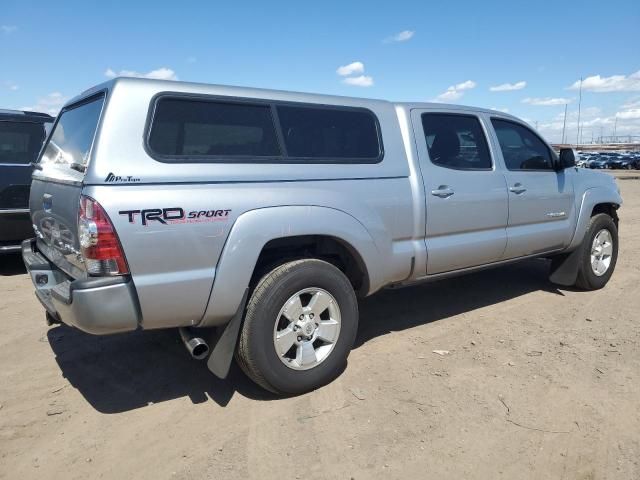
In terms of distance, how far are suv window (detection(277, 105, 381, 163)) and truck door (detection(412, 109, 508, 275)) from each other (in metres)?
0.46

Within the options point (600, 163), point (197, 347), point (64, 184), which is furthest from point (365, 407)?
point (600, 163)

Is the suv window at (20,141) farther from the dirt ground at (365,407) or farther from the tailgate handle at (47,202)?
the tailgate handle at (47,202)

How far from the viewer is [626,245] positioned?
27.1 feet

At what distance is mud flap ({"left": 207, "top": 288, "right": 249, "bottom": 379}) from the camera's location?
10.1ft

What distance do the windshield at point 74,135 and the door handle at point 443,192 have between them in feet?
8.00

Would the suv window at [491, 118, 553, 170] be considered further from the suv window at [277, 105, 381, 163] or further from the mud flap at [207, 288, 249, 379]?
the mud flap at [207, 288, 249, 379]

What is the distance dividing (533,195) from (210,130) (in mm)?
3206

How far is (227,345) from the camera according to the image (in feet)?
10.2

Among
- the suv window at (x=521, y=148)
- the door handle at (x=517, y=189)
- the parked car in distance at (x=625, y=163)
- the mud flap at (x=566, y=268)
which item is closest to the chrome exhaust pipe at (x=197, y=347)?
the door handle at (x=517, y=189)

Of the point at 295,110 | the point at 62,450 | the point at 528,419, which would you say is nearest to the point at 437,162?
the point at 295,110

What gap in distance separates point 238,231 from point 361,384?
1404 millimetres

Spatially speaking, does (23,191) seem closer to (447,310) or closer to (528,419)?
(447,310)

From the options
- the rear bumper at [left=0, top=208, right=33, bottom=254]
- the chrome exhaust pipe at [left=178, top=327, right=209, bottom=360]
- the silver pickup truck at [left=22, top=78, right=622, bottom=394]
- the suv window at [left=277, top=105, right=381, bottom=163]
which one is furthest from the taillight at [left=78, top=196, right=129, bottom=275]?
the rear bumper at [left=0, top=208, right=33, bottom=254]

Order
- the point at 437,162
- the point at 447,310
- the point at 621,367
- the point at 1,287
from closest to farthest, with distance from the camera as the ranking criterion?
the point at 621,367 → the point at 437,162 → the point at 447,310 → the point at 1,287
